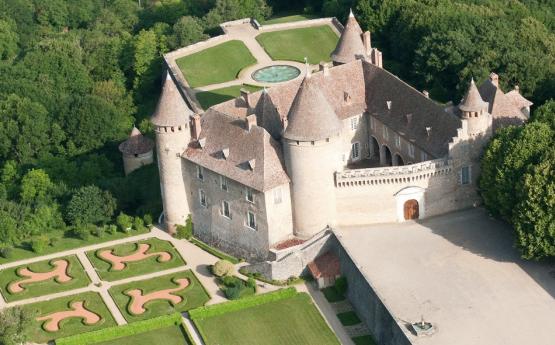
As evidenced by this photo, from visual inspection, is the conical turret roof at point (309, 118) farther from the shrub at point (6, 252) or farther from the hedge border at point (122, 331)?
the shrub at point (6, 252)

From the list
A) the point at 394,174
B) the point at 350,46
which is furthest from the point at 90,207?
the point at 394,174

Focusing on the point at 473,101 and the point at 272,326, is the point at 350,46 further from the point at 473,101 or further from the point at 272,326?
the point at 272,326

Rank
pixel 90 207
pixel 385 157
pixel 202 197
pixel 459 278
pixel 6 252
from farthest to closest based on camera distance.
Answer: pixel 90 207 → pixel 385 157 → pixel 6 252 → pixel 202 197 → pixel 459 278

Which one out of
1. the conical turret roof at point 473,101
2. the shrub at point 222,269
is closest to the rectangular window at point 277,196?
the shrub at point 222,269

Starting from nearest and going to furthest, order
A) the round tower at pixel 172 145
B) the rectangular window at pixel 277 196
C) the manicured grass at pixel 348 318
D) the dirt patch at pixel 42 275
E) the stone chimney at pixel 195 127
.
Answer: the manicured grass at pixel 348 318 → the rectangular window at pixel 277 196 → the dirt patch at pixel 42 275 → the round tower at pixel 172 145 → the stone chimney at pixel 195 127

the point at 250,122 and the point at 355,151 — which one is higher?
the point at 250,122

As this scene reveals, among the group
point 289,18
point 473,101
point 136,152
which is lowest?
point 136,152

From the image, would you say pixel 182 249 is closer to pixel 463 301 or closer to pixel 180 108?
pixel 180 108

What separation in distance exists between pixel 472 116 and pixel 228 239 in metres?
27.2

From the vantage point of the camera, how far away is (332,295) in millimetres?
109375

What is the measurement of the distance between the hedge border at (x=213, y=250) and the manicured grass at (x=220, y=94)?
31606 millimetres

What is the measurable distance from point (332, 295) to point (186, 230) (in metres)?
19.6

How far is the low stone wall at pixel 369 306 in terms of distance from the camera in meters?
98.4

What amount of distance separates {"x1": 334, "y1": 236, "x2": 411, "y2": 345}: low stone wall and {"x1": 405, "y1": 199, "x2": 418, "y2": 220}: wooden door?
25.7ft
